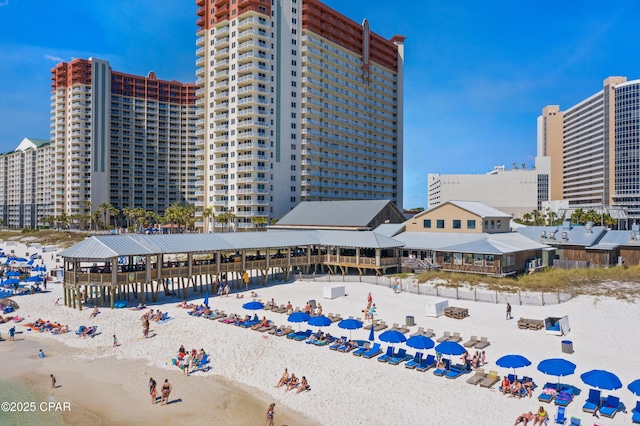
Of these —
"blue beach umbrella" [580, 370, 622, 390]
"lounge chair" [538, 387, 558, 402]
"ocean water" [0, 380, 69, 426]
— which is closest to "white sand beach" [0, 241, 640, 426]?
"lounge chair" [538, 387, 558, 402]

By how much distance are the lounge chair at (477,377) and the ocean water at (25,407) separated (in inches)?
756

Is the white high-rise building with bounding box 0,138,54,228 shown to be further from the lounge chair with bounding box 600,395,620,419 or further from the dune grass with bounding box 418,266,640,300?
the lounge chair with bounding box 600,395,620,419

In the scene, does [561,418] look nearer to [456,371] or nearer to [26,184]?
[456,371]

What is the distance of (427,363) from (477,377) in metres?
2.97

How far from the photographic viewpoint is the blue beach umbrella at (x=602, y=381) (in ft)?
62.8

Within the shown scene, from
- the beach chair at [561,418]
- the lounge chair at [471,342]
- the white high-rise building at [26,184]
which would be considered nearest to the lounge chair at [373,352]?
the lounge chair at [471,342]

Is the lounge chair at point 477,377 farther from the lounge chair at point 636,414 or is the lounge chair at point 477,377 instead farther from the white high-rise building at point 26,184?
the white high-rise building at point 26,184

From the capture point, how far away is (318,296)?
44.4 m

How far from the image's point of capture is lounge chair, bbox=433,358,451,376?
24578 millimetres

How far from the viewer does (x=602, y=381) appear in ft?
63.4

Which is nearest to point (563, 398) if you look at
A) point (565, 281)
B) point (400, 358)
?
point (400, 358)

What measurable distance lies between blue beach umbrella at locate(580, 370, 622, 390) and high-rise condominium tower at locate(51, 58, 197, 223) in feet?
467

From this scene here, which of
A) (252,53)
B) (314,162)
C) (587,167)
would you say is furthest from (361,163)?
(587,167)

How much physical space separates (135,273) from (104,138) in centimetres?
11875
